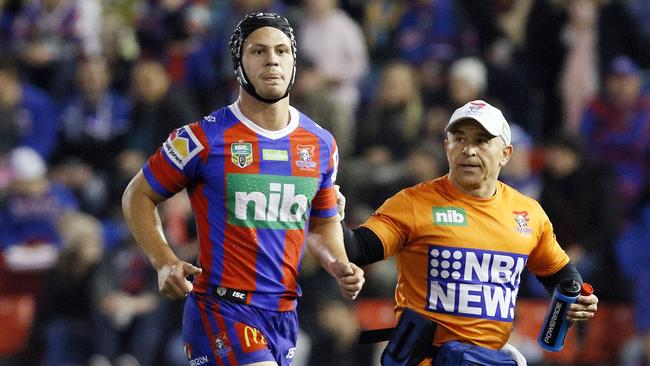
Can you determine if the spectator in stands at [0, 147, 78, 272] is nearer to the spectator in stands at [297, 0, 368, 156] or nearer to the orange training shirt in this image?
the spectator in stands at [297, 0, 368, 156]

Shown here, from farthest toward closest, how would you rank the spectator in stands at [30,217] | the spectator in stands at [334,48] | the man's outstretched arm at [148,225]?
the spectator in stands at [334,48], the spectator in stands at [30,217], the man's outstretched arm at [148,225]

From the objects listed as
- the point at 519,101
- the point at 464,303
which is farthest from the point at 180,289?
the point at 519,101

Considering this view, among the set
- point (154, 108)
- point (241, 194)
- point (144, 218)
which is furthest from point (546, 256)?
point (154, 108)

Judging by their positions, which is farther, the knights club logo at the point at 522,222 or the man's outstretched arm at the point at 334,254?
the knights club logo at the point at 522,222

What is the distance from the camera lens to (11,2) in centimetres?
1494

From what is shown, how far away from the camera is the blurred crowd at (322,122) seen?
11.3 meters

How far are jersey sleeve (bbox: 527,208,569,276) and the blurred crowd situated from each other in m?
4.16

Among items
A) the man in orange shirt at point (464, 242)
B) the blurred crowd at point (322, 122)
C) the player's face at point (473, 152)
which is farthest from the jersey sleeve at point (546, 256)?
the blurred crowd at point (322, 122)

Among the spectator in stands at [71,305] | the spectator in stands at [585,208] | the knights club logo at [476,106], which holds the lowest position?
the spectator in stands at [71,305]

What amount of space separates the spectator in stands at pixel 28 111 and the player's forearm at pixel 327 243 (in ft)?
25.4

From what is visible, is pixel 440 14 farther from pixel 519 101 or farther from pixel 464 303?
pixel 464 303

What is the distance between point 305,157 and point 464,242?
2.89 ft

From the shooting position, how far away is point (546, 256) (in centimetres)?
678

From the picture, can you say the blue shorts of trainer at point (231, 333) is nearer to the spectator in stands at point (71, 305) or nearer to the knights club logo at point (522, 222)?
the knights club logo at point (522, 222)
